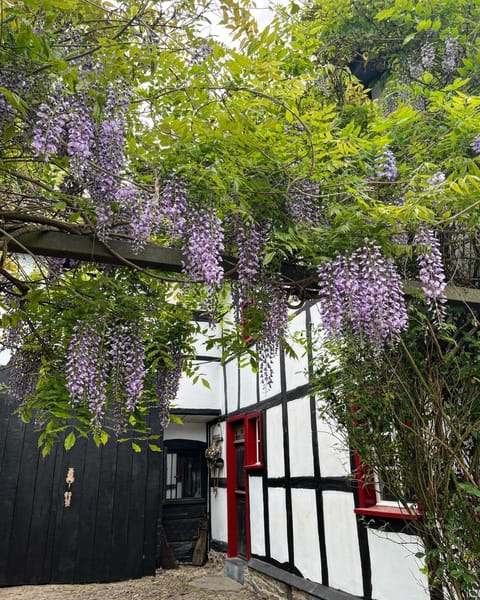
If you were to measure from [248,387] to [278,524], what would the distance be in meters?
1.96

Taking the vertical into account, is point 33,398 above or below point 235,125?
below

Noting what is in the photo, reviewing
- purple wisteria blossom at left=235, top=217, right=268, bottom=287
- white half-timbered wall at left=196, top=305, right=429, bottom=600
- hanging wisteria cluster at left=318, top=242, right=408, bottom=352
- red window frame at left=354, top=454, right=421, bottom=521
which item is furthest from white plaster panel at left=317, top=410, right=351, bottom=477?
purple wisteria blossom at left=235, top=217, right=268, bottom=287

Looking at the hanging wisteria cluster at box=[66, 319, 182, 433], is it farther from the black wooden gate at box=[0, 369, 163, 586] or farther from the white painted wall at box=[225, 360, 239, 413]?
the white painted wall at box=[225, 360, 239, 413]

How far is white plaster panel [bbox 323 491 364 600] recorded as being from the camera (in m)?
3.85

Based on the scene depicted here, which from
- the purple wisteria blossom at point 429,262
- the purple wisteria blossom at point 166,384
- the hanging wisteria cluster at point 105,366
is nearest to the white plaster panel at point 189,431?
the purple wisteria blossom at point 166,384

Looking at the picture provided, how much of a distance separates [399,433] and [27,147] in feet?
7.67

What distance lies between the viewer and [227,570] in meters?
6.61

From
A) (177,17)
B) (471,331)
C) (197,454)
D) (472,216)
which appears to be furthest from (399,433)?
(197,454)

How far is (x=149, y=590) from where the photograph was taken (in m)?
5.86

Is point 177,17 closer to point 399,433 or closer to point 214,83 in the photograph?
point 214,83

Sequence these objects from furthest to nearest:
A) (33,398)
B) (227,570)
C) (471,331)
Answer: (227,570) → (33,398) → (471,331)

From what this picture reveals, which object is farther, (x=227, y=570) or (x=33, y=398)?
(x=227, y=570)

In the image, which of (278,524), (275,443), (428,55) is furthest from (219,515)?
(428,55)

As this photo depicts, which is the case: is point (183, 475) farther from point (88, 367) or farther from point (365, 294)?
point (365, 294)
